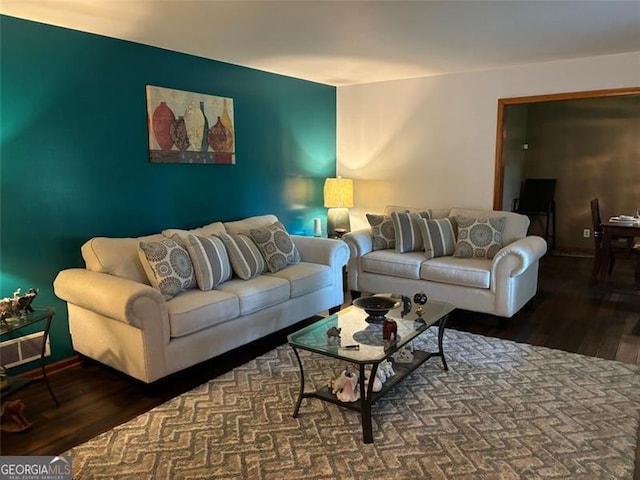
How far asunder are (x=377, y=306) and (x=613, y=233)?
3.14 metres

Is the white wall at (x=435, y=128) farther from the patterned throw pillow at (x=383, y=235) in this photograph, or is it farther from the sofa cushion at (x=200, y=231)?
the sofa cushion at (x=200, y=231)

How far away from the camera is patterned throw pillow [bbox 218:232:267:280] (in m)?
3.58

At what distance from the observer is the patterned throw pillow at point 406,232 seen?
4426 millimetres

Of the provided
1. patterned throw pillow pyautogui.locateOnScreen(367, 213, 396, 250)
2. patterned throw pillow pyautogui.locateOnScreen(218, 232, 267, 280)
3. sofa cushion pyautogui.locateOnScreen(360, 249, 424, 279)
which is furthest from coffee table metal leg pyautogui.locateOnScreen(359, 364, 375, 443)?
patterned throw pillow pyautogui.locateOnScreen(367, 213, 396, 250)

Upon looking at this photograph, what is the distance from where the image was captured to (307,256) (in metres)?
4.20

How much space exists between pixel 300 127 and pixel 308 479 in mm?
3887

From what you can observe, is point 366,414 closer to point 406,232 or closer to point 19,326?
point 19,326

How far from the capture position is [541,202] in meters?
6.98

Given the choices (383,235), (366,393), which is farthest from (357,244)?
(366,393)

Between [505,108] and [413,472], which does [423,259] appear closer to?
[505,108]

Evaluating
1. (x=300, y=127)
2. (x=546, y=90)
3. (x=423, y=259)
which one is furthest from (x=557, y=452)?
(x=300, y=127)

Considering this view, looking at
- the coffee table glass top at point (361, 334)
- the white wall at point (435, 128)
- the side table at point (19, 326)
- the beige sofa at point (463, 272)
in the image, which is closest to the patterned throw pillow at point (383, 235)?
the beige sofa at point (463, 272)

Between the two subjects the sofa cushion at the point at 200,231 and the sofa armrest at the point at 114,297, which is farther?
the sofa cushion at the point at 200,231

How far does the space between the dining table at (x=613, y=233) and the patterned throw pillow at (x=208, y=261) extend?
147 inches
